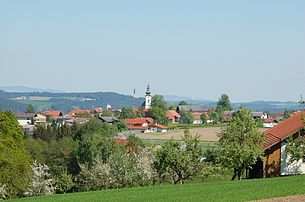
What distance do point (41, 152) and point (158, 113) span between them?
12081cm


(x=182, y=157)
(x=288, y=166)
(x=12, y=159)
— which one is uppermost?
(x=182, y=157)

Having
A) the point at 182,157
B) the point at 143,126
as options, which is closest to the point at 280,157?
the point at 182,157

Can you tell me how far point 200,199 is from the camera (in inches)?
927

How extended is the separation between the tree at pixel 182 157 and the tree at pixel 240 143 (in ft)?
5.57

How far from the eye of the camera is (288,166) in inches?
1646

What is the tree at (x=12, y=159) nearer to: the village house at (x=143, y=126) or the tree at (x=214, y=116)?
the village house at (x=143, y=126)

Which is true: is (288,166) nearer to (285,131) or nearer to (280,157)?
(280,157)

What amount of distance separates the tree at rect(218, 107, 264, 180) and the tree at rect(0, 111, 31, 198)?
17.0 metres

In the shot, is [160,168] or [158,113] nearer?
[160,168]

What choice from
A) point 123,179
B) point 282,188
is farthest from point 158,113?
point 282,188

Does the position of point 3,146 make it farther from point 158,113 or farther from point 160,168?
point 158,113

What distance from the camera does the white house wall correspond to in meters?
41.6

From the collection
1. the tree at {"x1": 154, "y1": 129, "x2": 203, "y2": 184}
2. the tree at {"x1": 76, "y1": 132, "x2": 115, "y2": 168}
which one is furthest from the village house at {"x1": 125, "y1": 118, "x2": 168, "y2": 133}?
the tree at {"x1": 154, "y1": 129, "x2": 203, "y2": 184}

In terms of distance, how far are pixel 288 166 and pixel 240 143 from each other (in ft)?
16.7
